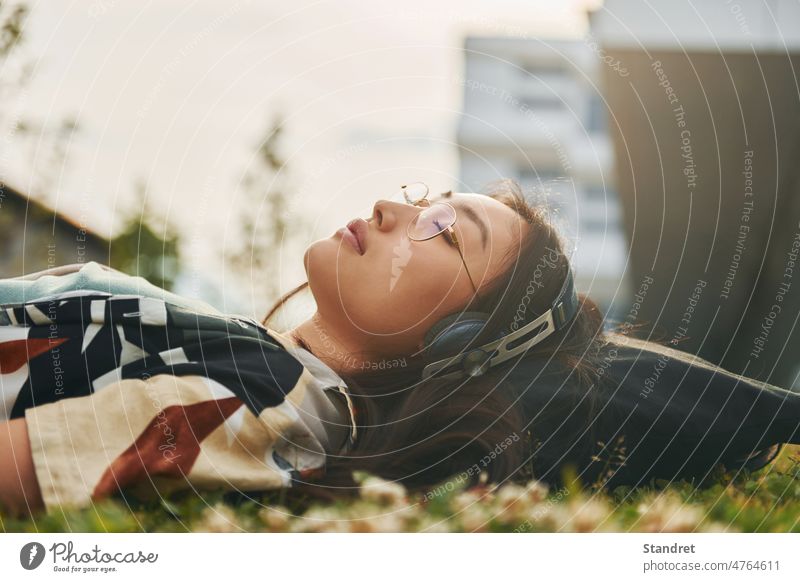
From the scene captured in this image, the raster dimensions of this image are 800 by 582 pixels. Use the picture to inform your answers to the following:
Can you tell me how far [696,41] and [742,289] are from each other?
768mm

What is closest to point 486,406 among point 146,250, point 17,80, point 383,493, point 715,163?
point 383,493

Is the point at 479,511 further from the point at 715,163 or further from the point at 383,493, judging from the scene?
the point at 715,163

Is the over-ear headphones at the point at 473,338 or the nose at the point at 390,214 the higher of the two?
the nose at the point at 390,214

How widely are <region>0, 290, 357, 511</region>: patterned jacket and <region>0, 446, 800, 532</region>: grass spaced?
0.03 m

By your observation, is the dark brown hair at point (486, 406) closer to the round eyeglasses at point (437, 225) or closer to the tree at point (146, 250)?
the round eyeglasses at point (437, 225)

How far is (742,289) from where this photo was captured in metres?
2.14

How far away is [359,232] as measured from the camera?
106 centimetres

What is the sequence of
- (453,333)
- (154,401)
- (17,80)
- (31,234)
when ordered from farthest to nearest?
(31,234) < (17,80) < (453,333) < (154,401)

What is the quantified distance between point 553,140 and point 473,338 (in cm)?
124

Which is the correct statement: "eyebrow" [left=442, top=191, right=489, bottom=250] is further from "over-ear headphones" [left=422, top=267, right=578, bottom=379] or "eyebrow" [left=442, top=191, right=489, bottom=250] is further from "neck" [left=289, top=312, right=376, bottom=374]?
"neck" [left=289, top=312, right=376, bottom=374]

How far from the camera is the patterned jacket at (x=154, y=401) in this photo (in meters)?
0.84

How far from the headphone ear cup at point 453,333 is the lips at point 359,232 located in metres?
0.15

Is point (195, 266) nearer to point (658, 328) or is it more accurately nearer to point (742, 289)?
point (658, 328)

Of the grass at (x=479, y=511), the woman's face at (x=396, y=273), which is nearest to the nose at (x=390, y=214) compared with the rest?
the woman's face at (x=396, y=273)
